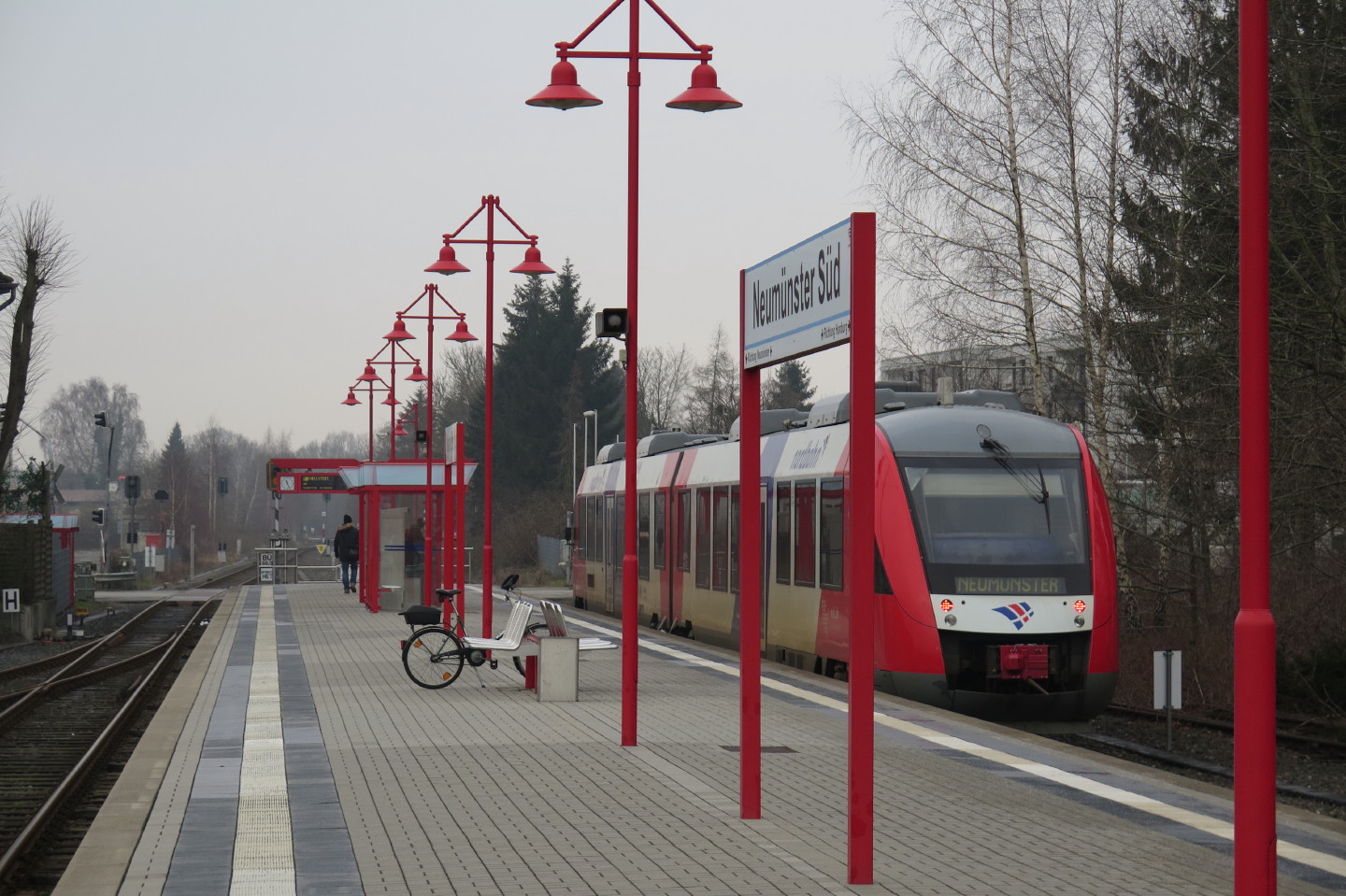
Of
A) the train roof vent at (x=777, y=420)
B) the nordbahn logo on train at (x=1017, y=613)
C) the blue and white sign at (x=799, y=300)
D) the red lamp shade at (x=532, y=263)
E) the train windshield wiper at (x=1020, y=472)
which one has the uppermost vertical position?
the red lamp shade at (x=532, y=263)

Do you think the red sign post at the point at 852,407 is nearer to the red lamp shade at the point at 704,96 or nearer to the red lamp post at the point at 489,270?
the red lamp shade at the point at 704,96

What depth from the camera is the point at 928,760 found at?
11.6 meters

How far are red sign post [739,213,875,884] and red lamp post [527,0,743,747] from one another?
2745mm

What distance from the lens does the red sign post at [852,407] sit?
23.9 feet

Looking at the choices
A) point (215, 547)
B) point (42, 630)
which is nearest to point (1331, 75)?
point (42, 630)

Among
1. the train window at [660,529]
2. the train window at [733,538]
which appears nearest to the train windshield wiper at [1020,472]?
the train window at [733,538]

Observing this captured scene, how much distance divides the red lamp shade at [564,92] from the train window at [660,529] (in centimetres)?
1255

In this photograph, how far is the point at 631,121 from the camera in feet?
41.9

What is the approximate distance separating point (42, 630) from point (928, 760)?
2691 cm

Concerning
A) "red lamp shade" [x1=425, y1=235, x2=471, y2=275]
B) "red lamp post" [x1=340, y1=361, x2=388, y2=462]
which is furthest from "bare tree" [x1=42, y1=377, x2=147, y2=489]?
"red lamp shade" [x1=425, y1=235, x2=471, y2=275]

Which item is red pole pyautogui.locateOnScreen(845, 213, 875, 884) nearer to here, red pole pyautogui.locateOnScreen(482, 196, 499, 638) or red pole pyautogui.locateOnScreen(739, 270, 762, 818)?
red pole pyautogui.locateOnScreen(739, 270, 762, 818)

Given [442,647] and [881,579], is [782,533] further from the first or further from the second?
[442,647]

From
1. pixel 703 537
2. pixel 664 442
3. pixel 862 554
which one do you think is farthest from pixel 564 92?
pixel 664 442

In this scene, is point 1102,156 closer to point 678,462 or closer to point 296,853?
point 678,462
